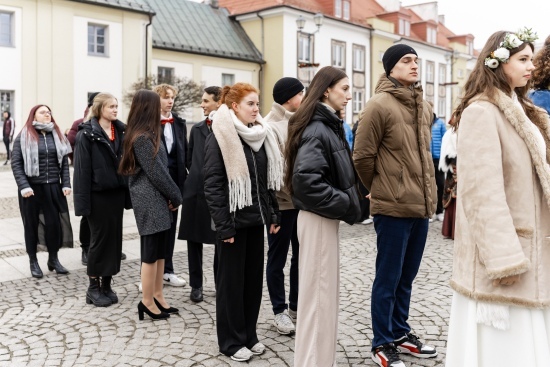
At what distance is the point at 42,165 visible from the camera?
6.60 meters

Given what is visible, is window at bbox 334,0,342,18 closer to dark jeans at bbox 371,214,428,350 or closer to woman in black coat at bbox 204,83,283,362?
woman in black coat at bbox 204,83,283,362

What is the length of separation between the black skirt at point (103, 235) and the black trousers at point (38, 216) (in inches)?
55.7

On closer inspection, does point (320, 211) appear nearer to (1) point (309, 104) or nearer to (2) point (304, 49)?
(1) point (309, 104)

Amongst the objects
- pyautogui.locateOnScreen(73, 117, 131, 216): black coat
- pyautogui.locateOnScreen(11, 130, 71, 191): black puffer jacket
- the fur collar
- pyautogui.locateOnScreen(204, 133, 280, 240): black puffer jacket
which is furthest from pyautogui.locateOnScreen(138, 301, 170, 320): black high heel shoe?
the fur collar

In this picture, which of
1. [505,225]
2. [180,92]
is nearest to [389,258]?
[505,225]

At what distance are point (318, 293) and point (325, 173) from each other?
0.73 m

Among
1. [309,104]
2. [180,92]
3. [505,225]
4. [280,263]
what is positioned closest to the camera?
[505,225]

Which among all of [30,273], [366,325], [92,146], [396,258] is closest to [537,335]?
[396,258]

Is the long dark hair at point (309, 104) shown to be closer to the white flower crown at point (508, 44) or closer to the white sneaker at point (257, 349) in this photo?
the white flower crown at point (508, 44)

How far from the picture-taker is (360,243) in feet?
28.0

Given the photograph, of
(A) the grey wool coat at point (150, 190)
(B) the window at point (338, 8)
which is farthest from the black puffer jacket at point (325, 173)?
(B) the window at point (338, 8)

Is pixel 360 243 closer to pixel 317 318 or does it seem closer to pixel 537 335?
pixel 317 318

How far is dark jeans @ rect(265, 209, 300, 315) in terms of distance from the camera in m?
4.78

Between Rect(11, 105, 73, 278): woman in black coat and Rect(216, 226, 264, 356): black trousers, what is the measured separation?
3.22 m
